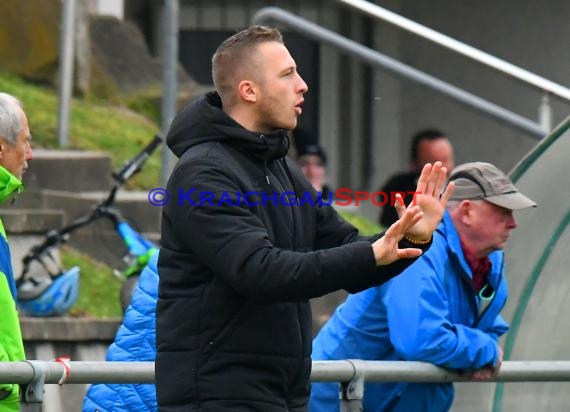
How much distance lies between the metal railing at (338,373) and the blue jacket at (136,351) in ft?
1.42

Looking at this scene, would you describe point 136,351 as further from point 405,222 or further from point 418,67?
point 418,67

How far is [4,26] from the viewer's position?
10727 mm

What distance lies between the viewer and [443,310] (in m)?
5.77

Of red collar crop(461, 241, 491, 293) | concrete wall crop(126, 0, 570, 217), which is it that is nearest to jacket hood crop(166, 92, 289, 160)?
red collar crop(461, 241, 491, 293)

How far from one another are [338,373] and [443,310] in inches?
18.5

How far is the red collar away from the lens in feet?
19.6

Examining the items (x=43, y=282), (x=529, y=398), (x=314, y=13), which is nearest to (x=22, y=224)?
(x=43, y=282)

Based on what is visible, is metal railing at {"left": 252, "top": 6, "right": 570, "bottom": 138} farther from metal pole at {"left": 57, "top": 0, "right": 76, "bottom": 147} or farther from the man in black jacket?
the man in black jacket

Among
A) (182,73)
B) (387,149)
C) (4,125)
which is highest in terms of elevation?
(4,125)

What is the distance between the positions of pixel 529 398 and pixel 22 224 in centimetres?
312

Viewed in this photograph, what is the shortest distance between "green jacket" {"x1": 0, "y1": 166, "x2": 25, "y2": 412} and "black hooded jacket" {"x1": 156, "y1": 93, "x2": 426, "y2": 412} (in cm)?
66


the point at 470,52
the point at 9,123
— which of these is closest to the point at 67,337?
the point at 470,52

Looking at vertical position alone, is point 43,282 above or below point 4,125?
below

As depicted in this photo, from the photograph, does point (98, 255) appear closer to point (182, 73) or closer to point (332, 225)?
point (182, 73)
